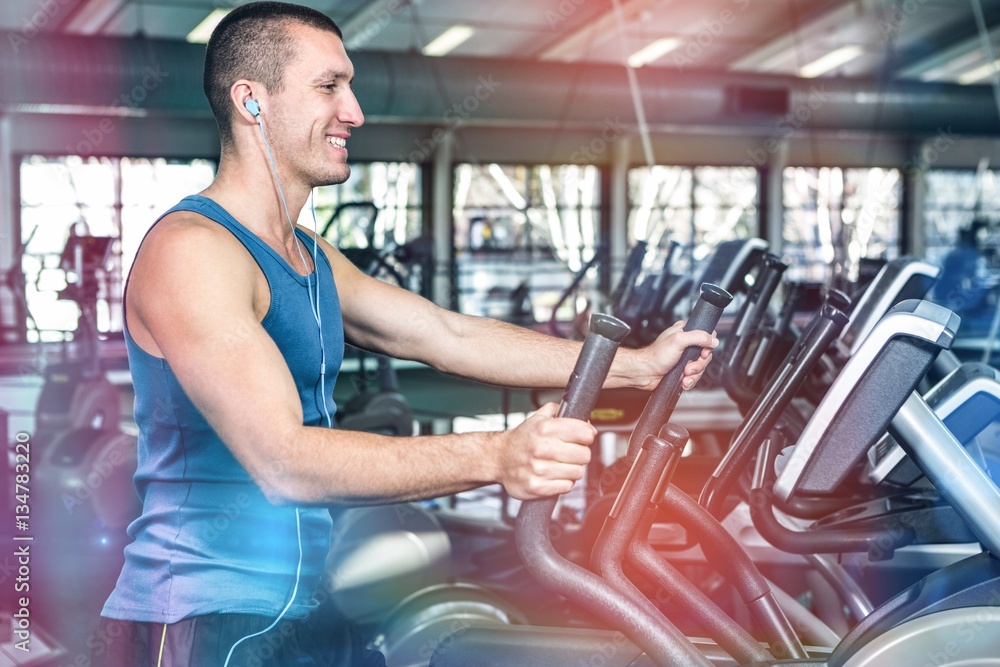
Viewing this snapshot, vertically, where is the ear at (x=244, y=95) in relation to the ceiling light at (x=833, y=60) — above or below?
below

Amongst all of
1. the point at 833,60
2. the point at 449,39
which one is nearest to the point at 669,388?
the point at 449,39

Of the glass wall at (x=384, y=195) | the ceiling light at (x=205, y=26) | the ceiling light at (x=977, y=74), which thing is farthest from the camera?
the ceiling light at (x=977, y=74)

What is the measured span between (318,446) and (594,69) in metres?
6.87

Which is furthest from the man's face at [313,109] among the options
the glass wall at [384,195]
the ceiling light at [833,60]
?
the ceiling light at [833,60]

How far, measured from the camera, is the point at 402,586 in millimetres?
2469

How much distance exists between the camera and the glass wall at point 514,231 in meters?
11.6

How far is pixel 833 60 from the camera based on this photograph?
11711 mm

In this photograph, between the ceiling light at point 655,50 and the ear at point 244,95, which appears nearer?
the ear at point 244,95

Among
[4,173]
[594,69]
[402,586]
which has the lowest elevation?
[402,586]

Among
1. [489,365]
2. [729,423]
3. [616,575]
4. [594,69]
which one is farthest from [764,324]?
[594,69]

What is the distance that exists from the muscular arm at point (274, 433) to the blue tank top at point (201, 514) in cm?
9

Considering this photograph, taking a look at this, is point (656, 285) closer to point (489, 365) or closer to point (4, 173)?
point (489, 365)

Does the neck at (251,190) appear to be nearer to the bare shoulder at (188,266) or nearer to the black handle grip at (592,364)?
the bare shoulder at (188,266)

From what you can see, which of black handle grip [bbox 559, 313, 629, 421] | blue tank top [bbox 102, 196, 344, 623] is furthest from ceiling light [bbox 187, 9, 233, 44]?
black handle grip [bbox 559, 313, 629, 421]
